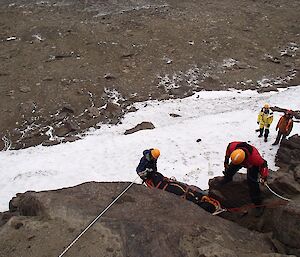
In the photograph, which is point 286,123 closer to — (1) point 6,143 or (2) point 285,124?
(2) point 285,124

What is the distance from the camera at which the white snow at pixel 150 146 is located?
13047 millimetres

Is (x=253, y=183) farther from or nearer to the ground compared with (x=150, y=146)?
farther from the ground

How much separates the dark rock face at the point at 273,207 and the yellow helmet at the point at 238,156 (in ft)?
2.35

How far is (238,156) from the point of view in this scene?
8.68 metres

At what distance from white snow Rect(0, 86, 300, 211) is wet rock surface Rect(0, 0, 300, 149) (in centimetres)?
164

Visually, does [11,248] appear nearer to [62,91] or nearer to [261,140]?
[261,140]

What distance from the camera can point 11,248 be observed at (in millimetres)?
7023

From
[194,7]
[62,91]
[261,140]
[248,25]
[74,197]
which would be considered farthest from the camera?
[194,7]

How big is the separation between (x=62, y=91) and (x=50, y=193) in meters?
12.3

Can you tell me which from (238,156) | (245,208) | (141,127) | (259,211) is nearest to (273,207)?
(259,211)

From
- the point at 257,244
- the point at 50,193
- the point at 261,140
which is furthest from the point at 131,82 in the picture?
the point at 257,244

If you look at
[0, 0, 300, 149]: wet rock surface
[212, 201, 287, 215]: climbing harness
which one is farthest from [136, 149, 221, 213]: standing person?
[0, 0, 300, 149]: wet rock surface

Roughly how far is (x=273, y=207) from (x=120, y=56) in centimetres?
→ 1651

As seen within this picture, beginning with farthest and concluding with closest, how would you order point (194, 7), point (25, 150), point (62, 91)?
point (194, 7)
point (62, 91)
point (25, 150)
